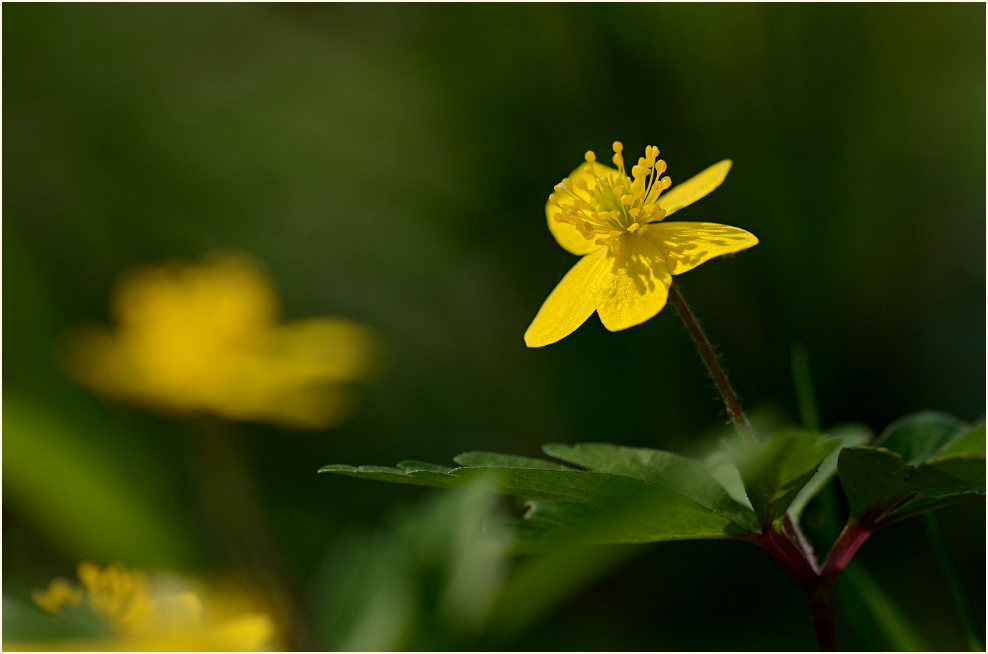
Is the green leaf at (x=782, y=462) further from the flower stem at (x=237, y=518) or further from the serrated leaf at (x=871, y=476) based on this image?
the flower stem at (x=237, y=518)

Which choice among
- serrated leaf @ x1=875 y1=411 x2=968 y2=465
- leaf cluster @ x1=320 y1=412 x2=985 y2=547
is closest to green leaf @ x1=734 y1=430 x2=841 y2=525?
leaf cluster @ x1=320 y1=412 x2=985 y2=547

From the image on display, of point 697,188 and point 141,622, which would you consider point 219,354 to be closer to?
point 141,622

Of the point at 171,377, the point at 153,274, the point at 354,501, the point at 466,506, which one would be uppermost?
the point at 153,274

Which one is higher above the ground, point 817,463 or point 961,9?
point 961,9

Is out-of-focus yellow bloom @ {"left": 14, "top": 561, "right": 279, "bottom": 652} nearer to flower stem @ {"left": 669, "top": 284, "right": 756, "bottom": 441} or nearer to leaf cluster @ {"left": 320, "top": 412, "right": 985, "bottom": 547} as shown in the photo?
leaf cluster @ {"left": 320, "top": 412, "right": 985, "bottom": 547}

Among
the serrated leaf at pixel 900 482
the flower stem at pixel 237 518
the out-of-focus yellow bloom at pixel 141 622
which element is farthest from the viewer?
the flower stem at pixel 237 518

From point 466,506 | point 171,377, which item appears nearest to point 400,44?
point 171,377

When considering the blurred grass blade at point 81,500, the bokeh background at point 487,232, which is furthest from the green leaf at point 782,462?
the blurred grass blade at point 81,500

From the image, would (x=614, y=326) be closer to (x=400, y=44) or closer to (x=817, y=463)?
(x=817, y=463)
